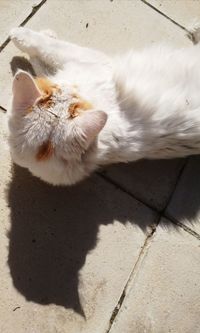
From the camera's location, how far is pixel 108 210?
362 centimetres

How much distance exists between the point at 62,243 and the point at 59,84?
1276mm

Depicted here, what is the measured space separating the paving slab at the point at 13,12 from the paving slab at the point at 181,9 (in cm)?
126

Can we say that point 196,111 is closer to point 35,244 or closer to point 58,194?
point 58,194

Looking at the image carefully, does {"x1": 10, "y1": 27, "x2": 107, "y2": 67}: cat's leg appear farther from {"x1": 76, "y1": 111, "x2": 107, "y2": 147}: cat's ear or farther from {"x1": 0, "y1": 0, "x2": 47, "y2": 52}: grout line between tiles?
{"x1": 76, "y1": 111, "x2": 107, "y2": 147}: cat's ear

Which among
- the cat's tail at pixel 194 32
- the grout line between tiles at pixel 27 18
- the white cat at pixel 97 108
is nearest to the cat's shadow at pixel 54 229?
the white cat at pixel 97 108

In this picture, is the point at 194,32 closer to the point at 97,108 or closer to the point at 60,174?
the point at 97,108

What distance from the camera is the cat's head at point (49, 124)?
2633 millimetres

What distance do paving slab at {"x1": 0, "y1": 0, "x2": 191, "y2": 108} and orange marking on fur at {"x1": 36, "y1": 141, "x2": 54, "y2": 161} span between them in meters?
1.71

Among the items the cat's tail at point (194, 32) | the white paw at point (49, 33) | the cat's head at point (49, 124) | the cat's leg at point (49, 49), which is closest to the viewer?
the cat's head at point (49, 124)

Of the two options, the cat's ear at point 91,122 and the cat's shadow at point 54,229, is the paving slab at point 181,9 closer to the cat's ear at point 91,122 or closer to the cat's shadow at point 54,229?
the cat's shadow at point 54,229

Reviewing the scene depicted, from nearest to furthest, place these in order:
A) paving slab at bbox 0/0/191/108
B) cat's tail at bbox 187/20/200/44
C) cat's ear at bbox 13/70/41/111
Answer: cat's ear at bbox 13/70/41/111, paving slab at bbox 0/0/191/108, cat's tail at bbox 187/20/200/44

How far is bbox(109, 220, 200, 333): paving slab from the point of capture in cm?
339

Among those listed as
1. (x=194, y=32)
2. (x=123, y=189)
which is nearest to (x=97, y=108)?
(x=123, y=189)

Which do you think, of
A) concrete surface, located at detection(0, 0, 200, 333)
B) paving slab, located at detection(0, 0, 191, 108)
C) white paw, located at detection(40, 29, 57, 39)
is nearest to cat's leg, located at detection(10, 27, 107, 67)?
white paw, located at detection(40, 29, 57, 39)
